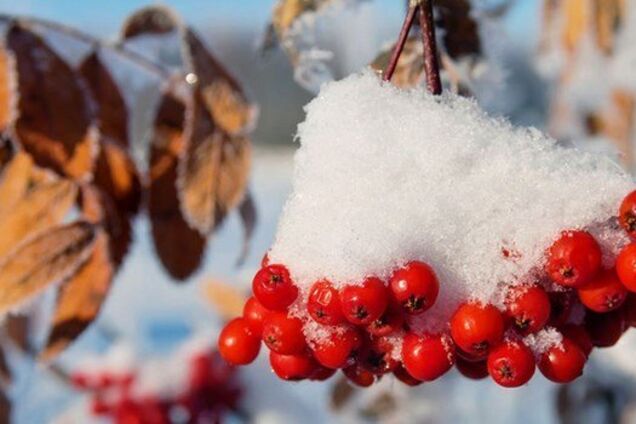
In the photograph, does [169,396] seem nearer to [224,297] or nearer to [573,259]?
[224,297]

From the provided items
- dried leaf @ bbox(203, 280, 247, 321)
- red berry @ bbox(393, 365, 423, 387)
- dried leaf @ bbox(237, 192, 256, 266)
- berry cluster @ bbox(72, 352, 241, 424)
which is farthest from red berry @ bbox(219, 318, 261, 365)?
dried leaf @ bbox(203, 280, 247, 321)

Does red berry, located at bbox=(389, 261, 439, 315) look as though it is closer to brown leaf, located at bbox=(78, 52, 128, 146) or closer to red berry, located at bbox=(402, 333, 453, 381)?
red berry, located at bbox=(402, 333, 453, 381)

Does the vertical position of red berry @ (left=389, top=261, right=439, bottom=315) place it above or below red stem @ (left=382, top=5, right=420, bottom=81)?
below

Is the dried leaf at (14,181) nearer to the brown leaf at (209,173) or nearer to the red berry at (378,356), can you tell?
the brown leaf at (209,173)

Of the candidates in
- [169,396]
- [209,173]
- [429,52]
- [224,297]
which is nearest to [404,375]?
[429,52]

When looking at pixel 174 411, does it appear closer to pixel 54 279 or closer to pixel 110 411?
pixel 110 411

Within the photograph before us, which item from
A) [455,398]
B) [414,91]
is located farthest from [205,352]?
[414,91]

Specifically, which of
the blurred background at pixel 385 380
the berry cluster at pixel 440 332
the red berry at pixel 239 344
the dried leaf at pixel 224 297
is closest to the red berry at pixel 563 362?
the berry cluster at pixel 440 332
